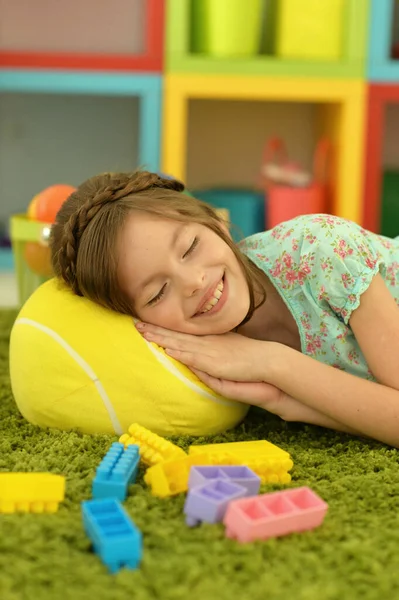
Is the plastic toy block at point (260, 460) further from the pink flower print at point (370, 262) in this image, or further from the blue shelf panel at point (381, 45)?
the blue shelf panel at point (381, 45)

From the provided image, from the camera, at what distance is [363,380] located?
993mm

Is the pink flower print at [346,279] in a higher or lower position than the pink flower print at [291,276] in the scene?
higher

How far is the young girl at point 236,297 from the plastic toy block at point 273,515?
26 cm

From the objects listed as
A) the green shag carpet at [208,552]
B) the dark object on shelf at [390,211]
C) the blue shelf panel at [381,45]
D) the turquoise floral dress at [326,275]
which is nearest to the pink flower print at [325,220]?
the turquoise floral dress at [326,275]

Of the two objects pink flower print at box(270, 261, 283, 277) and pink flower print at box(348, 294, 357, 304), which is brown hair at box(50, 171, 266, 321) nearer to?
pink flower print at box(270, 261, 283, 277)

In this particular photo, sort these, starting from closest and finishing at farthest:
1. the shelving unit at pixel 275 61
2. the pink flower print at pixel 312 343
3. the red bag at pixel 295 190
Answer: the pink flower print at pixel 312 343, the shelving unit at pixel 275 61, the red bag at pixel 295 190

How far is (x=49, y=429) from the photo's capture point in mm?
1025

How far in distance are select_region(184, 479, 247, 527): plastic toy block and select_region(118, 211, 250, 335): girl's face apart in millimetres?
299

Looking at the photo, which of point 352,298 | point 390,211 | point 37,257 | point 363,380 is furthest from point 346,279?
point 390,211

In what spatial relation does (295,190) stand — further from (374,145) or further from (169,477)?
(169,477)

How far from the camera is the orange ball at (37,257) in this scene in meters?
1.58

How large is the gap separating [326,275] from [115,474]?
0.39 meters

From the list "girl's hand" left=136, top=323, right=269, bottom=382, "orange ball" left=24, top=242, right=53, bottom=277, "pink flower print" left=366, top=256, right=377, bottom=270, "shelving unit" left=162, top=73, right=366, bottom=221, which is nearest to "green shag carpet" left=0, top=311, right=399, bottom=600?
"girl's hand" left=136, top=323, right=269, bottom=382

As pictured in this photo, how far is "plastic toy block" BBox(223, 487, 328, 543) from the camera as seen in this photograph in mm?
692
